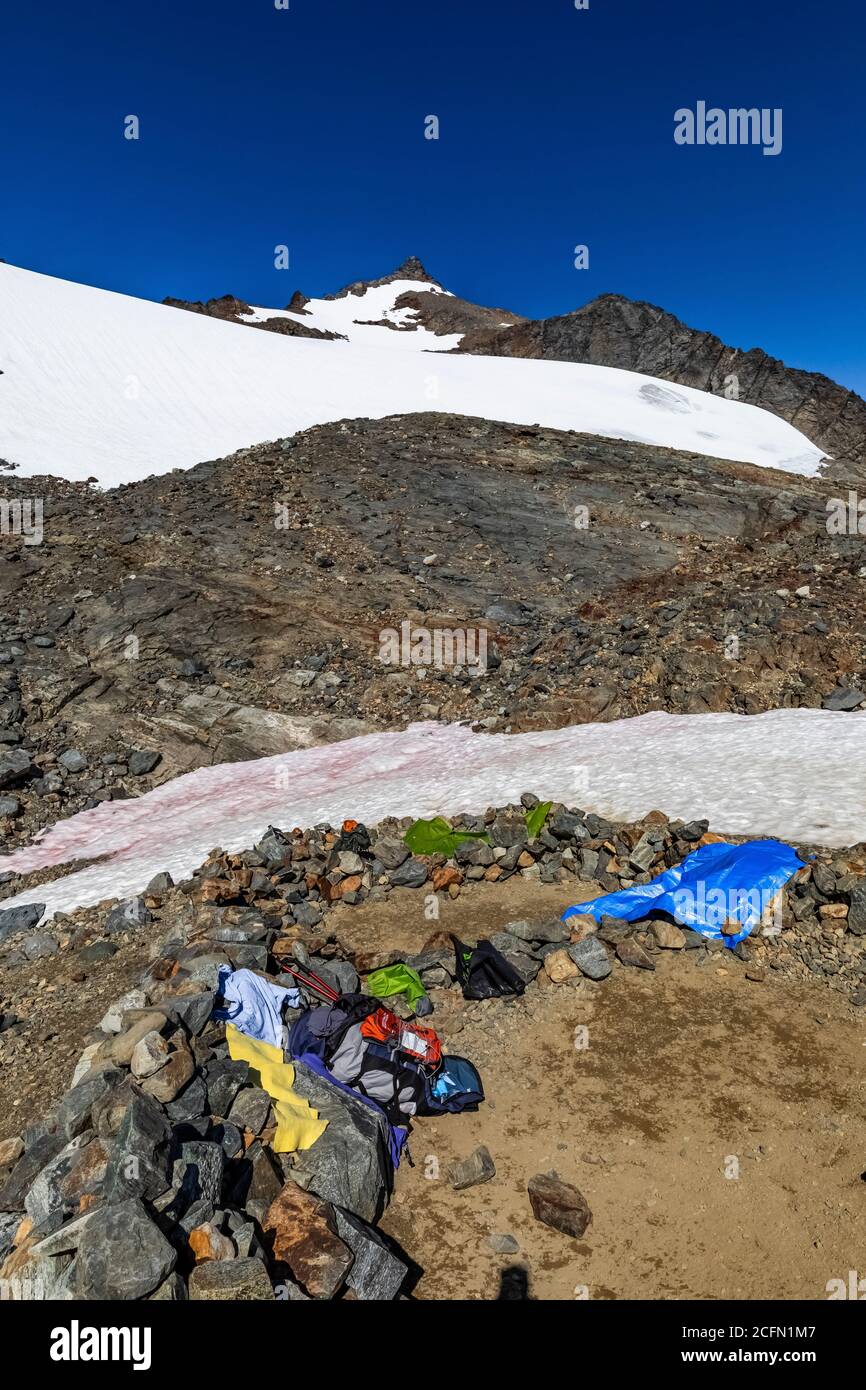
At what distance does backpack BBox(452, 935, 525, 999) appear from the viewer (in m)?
8.02

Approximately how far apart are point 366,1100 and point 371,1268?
1.57 meters

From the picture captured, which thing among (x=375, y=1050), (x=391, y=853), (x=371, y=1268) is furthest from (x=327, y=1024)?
(x=391, y=853)

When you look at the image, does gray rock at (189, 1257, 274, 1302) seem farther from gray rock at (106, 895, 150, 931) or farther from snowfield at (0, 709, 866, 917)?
snowfield at (0, 709, 866, 917)

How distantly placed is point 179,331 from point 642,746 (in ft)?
163

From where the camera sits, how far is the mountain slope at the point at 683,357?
245 feet

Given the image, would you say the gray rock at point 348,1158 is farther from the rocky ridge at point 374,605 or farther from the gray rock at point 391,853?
the rocky ridge at point 374,605

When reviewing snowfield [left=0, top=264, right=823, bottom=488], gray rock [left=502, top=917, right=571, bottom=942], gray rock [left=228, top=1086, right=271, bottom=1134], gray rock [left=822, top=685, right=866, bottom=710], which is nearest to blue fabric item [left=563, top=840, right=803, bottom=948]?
gray rock [left=502, top=917, right=571, bottom=942]

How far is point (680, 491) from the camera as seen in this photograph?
29891 millimetres

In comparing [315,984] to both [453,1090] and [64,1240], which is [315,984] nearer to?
[453,1090]

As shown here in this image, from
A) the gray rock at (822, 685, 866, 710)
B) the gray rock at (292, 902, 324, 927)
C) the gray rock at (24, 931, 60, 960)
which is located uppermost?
the gray rock at (822, 685, 866, 710)

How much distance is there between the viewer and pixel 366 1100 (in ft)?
21.0

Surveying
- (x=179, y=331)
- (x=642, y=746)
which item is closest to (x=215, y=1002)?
(x=642, y=746)

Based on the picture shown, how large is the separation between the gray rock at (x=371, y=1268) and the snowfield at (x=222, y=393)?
29.1 metres

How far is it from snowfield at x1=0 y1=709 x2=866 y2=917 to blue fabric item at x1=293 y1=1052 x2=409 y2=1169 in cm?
529
